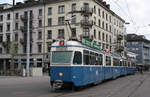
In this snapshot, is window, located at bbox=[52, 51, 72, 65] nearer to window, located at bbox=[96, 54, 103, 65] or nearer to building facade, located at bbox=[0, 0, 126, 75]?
window, located at bbox=[96, 54, 103, 65]

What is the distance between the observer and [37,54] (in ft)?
169

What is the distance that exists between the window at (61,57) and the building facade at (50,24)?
109ft

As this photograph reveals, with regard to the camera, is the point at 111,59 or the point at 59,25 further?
the point at 59,25

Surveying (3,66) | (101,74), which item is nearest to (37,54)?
(3,66)

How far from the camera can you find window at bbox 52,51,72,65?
1322 cm

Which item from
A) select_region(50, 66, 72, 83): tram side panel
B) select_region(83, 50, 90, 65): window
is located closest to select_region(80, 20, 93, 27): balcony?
select_region(83, 50, 90, 65): window

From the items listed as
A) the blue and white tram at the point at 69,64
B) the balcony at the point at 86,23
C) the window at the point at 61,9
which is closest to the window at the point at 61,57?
the blue and white tram at the point at 69,64

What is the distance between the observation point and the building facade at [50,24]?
48.3m

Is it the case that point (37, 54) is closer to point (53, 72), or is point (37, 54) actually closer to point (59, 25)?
point (59, 25)

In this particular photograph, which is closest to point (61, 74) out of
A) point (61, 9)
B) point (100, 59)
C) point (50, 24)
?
point (100, 59)

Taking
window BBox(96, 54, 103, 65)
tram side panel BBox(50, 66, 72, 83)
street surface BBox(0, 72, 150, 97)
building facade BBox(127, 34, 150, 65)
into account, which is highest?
building facade BBox(127, 34, 150, 65)

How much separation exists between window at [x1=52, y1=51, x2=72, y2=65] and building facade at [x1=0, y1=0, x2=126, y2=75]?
109 ft

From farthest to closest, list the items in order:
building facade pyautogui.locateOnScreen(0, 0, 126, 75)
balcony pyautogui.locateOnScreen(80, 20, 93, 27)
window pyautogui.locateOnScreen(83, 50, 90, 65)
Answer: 1. building facade pyautogui.locateOnScreen(0, 0, 126, 75)
2. balcony pyautogui.locateOnScreen(80, 20, 93, 27)
3. window pyautogui.locateOnScreen(83, 50, 90, 65)

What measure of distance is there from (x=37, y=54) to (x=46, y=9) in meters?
10.1
